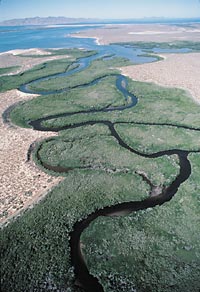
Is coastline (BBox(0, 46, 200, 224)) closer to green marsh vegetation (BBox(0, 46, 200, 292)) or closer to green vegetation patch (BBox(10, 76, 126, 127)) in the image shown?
green marsh vegetation (BBox(0, 46, 200, 292))

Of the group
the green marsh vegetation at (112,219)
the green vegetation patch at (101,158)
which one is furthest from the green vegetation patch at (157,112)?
the green vegetation patch at (101,158)

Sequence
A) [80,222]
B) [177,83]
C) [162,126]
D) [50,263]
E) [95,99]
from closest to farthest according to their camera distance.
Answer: [50,263]
[80,222]
[162,126]
[95,99]
[177,83]

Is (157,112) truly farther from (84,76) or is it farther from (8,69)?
(8,69)

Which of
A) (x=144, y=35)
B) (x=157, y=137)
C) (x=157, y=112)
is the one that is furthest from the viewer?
(x=144, y=35)

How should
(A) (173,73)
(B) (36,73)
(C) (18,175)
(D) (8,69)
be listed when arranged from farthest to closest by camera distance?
(D) (8,69), (B) (36,73), (A) (173,73), (C) (18,175)

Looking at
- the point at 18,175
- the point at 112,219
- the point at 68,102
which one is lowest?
the point at 112,219

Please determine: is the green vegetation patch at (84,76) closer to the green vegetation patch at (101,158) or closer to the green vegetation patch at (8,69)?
the green vegetation patch at (8,69)

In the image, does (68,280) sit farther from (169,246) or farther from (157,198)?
(157,198)

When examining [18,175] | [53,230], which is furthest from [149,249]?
[18,175]

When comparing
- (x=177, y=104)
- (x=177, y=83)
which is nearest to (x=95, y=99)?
(x=177, y=104)
